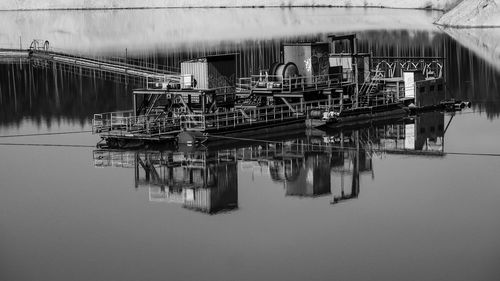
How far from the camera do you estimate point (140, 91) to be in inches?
2333

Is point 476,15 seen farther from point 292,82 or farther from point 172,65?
point 292,82

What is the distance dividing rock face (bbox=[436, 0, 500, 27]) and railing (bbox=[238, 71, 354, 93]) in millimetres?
76909

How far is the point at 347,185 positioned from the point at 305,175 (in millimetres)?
2564

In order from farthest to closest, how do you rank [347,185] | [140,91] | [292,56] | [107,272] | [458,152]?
1. [292,56]
2. [140,91]
3. [458,152]
4. [347,185]
5. [107,272]

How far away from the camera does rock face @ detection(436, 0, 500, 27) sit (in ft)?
454

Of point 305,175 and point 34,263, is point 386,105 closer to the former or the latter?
point 305,175

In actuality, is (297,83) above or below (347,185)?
above

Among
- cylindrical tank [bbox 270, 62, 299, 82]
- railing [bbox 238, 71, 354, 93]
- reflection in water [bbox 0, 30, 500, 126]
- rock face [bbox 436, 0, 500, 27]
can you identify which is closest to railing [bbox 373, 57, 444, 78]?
reflection in water [bbox 0, 30, 500, 126]

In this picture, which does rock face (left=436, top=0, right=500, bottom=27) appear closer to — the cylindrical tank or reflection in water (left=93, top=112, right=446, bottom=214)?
reflection in water (left=93, top=112, right=446, bottom=214)

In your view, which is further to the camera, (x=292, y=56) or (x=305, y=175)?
(x=292, y=56)

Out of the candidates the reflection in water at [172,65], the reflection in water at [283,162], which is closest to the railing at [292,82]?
the reflection in water at [283,162]

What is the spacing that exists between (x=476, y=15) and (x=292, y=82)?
270 feet

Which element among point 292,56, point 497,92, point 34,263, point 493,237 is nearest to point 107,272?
point 34,263

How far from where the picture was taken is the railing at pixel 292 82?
61.5m
